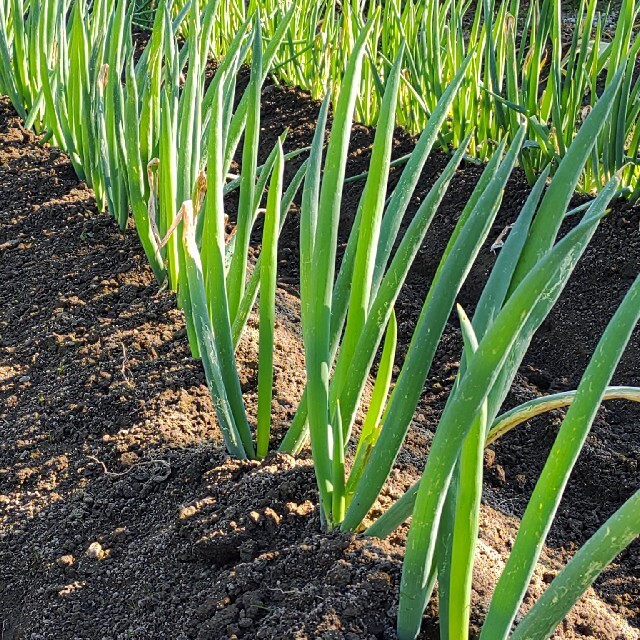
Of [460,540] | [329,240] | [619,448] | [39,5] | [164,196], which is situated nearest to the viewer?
[460,540]

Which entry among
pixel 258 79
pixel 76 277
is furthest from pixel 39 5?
pixel 258 79

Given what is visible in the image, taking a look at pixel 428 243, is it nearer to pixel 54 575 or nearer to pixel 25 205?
pixel 25 205

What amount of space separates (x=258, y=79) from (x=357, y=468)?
542 mm

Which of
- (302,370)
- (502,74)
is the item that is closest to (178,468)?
(302,370)

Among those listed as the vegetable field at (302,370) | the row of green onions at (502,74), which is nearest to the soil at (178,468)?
the vegetable field at (302,370)

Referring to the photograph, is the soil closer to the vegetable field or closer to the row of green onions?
the vegetable field

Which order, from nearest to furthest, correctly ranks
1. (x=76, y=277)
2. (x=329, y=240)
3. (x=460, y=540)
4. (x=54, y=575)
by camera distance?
(x=460, y=540) → (x=329, y=240) → (x=54, y=575) → (x=76, y=277)

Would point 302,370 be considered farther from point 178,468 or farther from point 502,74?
point 502,74

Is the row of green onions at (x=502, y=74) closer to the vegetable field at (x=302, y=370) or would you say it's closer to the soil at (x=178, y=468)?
the vegetable field at (x=302, y=370)

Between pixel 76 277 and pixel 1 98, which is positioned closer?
pixel 76 277

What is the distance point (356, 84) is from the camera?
A: 36.4 inches

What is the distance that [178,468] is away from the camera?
1204 mm

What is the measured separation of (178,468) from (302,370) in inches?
13.8

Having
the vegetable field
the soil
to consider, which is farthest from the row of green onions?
the soil
